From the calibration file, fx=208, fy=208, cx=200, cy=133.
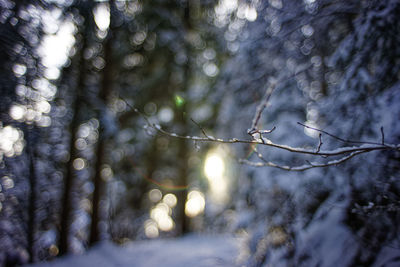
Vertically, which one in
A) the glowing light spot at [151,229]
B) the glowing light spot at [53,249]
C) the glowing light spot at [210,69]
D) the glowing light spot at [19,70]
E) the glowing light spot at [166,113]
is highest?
the glowing light spot at [210,69]

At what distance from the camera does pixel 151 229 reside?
8.94 metres

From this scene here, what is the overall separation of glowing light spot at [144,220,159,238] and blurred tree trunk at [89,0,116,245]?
3.27m

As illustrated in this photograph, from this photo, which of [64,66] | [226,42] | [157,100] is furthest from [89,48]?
[226,42]

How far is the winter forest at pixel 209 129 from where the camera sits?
6.65 ft

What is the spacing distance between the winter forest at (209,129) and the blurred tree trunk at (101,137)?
42mm

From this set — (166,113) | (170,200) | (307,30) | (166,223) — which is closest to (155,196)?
(170,200)

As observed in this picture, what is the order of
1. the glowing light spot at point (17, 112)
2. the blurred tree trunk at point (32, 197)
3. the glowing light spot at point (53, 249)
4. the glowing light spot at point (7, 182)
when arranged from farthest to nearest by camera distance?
the glowing light spot at point (53, 249)
the blurred tree trunk at point (32, 197)
the glowing light spot at point (7, 182)
the glowing light spot at point (17, 112)

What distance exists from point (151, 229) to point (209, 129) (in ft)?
17.3

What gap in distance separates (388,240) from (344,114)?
1.26 m

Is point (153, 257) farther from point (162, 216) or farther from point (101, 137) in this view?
point (162, 216)

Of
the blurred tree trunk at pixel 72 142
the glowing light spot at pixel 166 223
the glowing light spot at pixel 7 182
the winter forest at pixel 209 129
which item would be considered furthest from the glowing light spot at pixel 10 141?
the glowing light spot at pixel 166 223

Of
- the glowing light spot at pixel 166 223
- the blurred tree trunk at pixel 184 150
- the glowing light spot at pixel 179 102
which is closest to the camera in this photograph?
the glowing light spot at pixel 179 102

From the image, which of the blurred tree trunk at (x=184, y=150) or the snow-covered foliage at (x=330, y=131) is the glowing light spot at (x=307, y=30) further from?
the blurred tree trunk at (x=184, y=150)

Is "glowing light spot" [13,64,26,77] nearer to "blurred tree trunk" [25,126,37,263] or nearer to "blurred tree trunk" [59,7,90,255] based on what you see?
"blurred tree trunk" [25,126,37,263]
